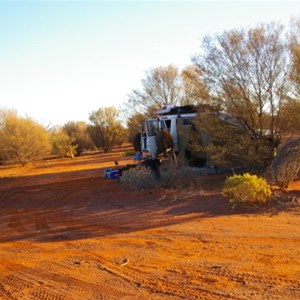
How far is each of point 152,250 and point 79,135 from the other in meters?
42.7

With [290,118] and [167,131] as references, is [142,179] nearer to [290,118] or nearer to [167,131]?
[167,131]

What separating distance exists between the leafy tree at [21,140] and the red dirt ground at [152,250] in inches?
908

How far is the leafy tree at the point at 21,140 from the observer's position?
114ft

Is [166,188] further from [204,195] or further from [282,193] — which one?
[282,193]

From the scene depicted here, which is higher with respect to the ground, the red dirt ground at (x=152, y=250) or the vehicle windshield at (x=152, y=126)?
the vehicle windshield at (x=152, y=126)

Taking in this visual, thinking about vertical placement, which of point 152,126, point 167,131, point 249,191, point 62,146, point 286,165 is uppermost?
point 152,126

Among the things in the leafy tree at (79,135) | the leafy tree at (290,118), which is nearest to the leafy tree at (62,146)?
the leafy tree at (79,135)

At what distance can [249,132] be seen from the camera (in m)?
15.4

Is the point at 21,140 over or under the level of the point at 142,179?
over

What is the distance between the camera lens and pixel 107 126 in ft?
153

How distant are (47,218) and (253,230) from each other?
16.7ft

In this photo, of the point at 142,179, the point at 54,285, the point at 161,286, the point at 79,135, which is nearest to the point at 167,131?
the point at 142,179

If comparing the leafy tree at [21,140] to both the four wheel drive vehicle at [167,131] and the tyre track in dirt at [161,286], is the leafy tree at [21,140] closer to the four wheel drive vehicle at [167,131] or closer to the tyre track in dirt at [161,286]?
the four wheel drive vehicle at [167,131]

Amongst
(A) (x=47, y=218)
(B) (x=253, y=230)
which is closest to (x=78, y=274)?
(B) (x=253, y=230)
